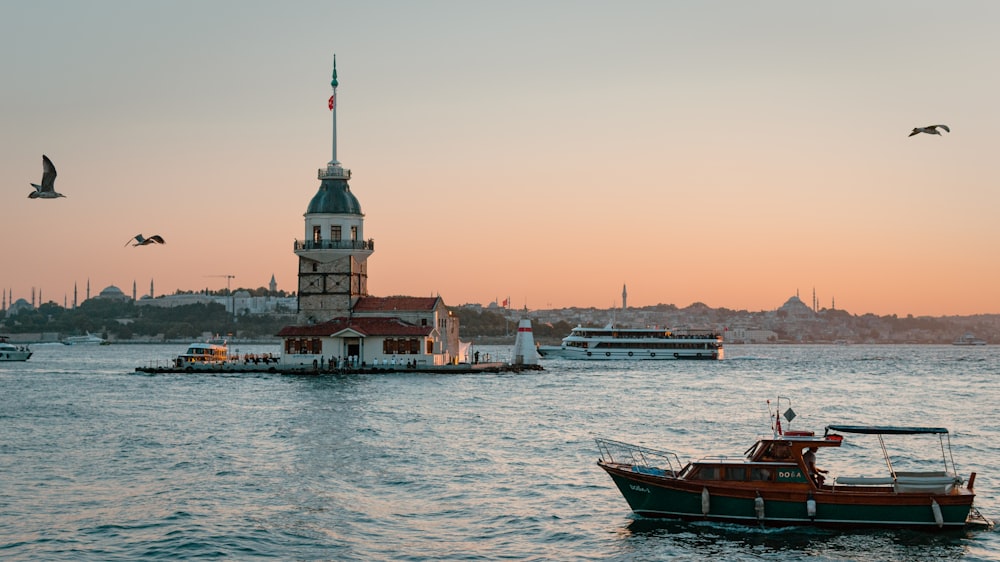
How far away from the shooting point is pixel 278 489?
36000 mm

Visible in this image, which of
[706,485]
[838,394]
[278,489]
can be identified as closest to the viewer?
[706,485]

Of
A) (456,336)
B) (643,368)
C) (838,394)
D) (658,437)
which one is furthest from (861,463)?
(643,368)

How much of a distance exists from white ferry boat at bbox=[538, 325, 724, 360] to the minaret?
5432 centimetres

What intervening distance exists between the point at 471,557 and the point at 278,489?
10.5m

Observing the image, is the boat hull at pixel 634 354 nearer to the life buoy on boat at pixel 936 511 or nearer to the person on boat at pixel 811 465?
the person on boat at pixel 811 465

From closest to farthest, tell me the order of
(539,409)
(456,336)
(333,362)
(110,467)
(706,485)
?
(706,485)
(110,467)
(539,409)
(333,362)
(456,336)

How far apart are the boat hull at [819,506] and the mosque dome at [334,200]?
7543 cm

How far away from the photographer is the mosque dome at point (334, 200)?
103 m

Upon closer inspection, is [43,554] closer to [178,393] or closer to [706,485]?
[706,485]

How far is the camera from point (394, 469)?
40.3 meters

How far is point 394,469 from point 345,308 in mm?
61421

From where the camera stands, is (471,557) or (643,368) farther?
(643,368)

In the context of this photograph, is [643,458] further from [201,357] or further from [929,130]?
[201,357]


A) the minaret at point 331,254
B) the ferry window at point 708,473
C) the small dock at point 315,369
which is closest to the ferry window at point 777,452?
the ferry window at point 708,473
